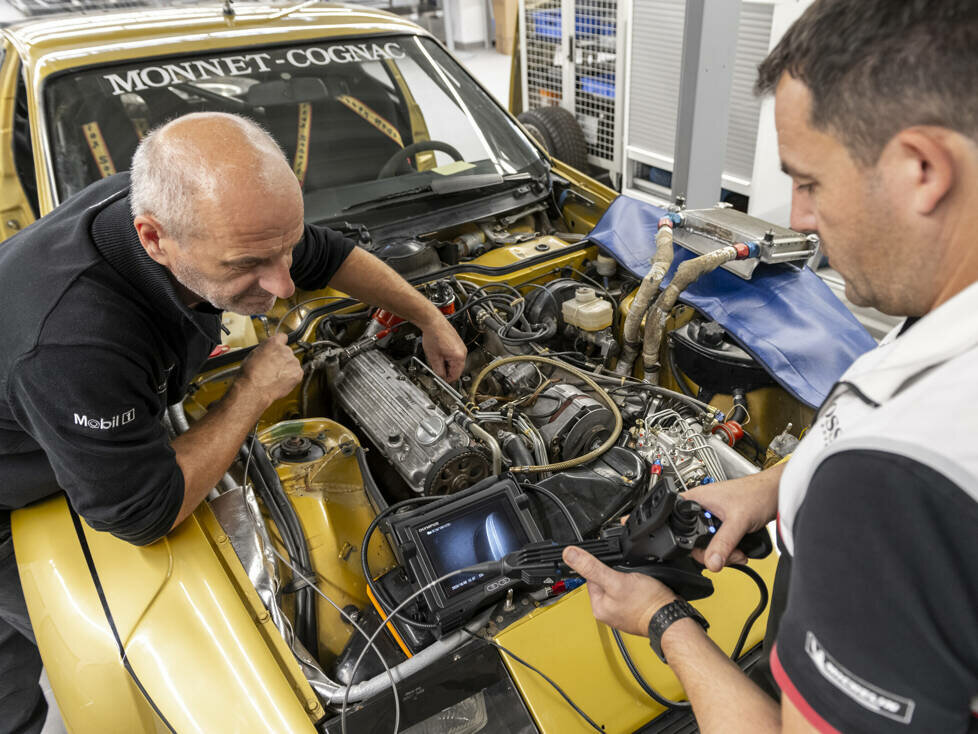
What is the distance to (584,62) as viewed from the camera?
4883 millimetres

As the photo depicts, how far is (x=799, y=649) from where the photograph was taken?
26.5 inches

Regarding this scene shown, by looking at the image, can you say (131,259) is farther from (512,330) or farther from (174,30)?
(174,30)

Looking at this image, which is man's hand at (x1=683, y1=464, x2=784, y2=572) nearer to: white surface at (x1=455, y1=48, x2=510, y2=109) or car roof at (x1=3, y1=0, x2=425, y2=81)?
car roof at (x1=3, y1=0, x2=425, y2=81)

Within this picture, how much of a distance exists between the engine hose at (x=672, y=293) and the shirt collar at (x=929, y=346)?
1.17 metres

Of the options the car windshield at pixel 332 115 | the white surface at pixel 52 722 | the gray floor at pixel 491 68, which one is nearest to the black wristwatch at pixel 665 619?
the car windshield at pixel 332 115

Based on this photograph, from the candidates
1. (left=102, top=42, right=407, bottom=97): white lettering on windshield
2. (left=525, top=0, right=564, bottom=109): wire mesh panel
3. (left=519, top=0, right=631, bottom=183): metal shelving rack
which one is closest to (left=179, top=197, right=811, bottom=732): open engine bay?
(left=102, top=42, right=407, bottom=97): white lettering on windshield

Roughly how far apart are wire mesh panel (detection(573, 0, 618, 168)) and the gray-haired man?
13.2ft

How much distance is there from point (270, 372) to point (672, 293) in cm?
109

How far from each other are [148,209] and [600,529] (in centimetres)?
113

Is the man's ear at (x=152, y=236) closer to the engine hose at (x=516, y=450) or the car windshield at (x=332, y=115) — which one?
the engine hose at (x=516, y=450)

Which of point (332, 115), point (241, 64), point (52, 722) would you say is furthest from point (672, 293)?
point (52, 722)

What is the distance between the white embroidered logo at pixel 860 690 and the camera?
61 centimetres

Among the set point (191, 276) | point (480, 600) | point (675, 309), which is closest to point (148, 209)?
point (191, 276)

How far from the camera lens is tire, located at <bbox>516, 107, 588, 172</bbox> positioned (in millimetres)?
4352
